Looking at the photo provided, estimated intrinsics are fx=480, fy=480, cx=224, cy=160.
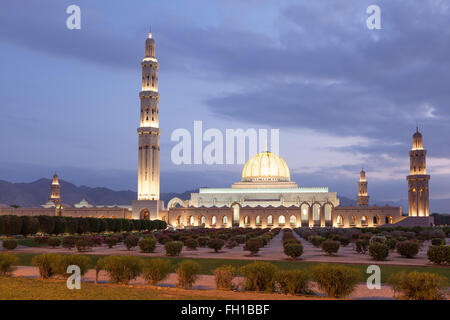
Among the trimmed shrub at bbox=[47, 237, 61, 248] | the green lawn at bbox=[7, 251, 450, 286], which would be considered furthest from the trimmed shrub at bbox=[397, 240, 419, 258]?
the trimmed shrub at bbox=[47, 237, 61, 248]

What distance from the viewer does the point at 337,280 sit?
28.8 ft

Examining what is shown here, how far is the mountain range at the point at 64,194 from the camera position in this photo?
4283 inches

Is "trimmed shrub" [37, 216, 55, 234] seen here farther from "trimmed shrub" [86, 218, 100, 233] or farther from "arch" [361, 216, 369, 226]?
"arch" [361, 216, 369, 226]

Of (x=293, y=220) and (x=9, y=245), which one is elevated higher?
(x=9, y=245)

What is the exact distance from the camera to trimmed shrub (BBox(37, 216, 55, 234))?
30.9 m

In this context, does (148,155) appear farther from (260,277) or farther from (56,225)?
(260,277)

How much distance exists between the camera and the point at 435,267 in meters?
14.9

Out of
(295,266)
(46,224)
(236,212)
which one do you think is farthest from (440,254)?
(236,212)

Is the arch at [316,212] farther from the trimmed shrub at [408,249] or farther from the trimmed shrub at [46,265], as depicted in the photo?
the trimmed shrub at [46,265]

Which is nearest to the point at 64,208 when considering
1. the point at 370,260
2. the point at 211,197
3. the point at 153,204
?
the point at 153,204

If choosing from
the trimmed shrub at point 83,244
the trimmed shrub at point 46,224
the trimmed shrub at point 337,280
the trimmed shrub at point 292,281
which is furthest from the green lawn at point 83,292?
the trimmed shrub at point 46,224

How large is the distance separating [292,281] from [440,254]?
8.75 metres

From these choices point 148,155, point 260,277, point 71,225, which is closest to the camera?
point 260,277
